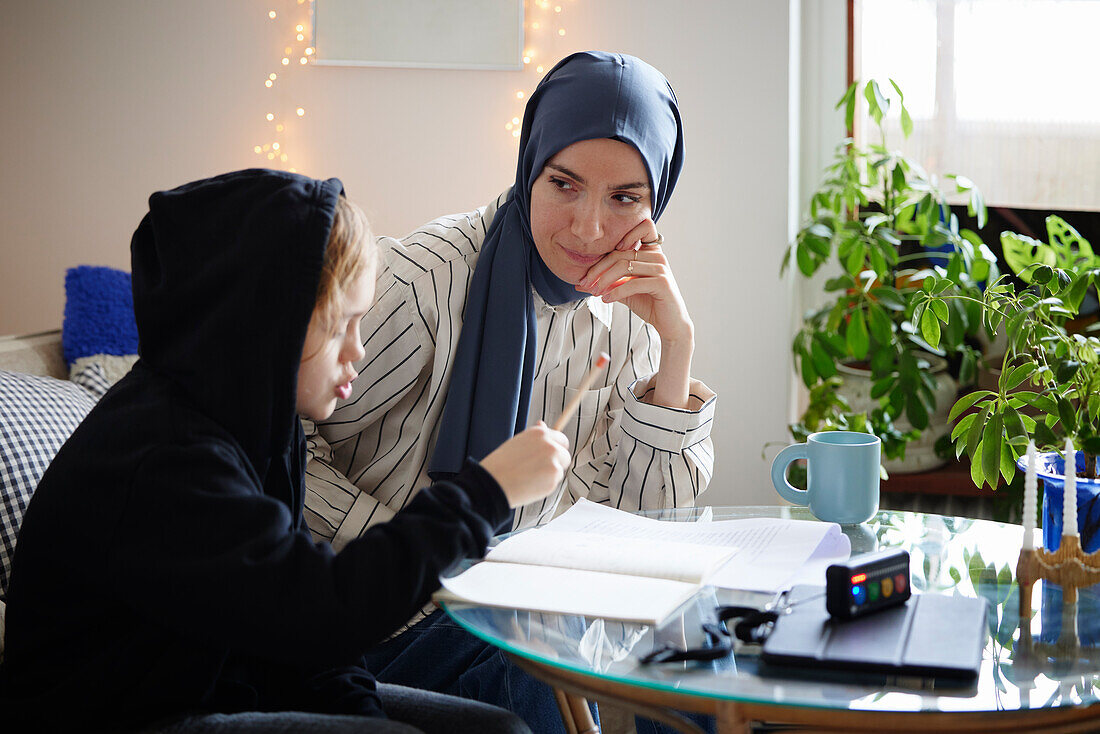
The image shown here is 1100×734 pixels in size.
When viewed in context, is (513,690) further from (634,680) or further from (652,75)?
(652,75)

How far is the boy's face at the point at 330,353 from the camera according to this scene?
2.94 ft

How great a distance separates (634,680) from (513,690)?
0.50 metres

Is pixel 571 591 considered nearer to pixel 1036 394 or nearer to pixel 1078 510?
pixel 1078 510

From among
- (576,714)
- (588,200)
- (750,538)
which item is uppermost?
(588,200)

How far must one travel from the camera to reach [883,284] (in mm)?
2287

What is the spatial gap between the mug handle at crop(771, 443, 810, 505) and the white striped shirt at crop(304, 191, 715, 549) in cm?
14

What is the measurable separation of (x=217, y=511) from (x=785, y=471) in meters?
0.71

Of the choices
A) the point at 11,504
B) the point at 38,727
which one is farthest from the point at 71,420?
the point at 38,727

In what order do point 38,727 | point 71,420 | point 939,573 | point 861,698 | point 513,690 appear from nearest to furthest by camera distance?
point 861,698, point 38,727, point 939,573, point 513,690, point 71,420

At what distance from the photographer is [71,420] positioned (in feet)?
4.71

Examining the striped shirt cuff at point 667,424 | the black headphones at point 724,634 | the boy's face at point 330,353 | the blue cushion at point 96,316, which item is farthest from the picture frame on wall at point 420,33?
the black headphones at point 724,634

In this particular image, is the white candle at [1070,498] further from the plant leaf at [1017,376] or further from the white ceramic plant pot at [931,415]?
the white ceramic plant pot at [931,415]

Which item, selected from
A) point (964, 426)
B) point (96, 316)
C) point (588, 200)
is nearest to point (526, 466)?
point (588, 200)

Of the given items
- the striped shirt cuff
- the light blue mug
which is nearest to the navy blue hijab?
the striped shirt cuff
